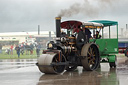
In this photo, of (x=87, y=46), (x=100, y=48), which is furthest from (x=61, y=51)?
(x=100, y=48)

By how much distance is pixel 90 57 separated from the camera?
12805 mm

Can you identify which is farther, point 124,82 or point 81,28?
point 81,28

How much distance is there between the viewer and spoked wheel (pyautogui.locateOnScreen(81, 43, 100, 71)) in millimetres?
12094

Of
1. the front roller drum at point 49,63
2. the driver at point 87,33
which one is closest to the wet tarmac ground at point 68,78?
the front roller drum at point 49,63

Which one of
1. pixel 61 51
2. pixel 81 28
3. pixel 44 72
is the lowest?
pixel 44 72

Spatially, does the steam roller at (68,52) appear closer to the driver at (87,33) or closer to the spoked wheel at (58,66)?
the spoked wheel at (58,66)

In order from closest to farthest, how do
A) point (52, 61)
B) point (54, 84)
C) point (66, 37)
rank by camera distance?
point (54, 84) < point (52, 61) < point (66, 37)

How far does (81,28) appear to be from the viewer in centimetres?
1248

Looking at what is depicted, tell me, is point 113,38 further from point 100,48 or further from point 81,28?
point 81,28

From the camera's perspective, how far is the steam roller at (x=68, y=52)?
36.4ft

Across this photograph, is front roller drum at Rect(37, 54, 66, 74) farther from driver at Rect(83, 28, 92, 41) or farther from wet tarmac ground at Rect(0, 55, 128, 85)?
driver at Rect(83, 28, 92, 41)

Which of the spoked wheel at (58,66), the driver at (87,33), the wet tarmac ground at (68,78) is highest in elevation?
the driver at (87,33)

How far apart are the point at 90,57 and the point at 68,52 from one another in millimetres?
1332

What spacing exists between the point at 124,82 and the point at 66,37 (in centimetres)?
393
